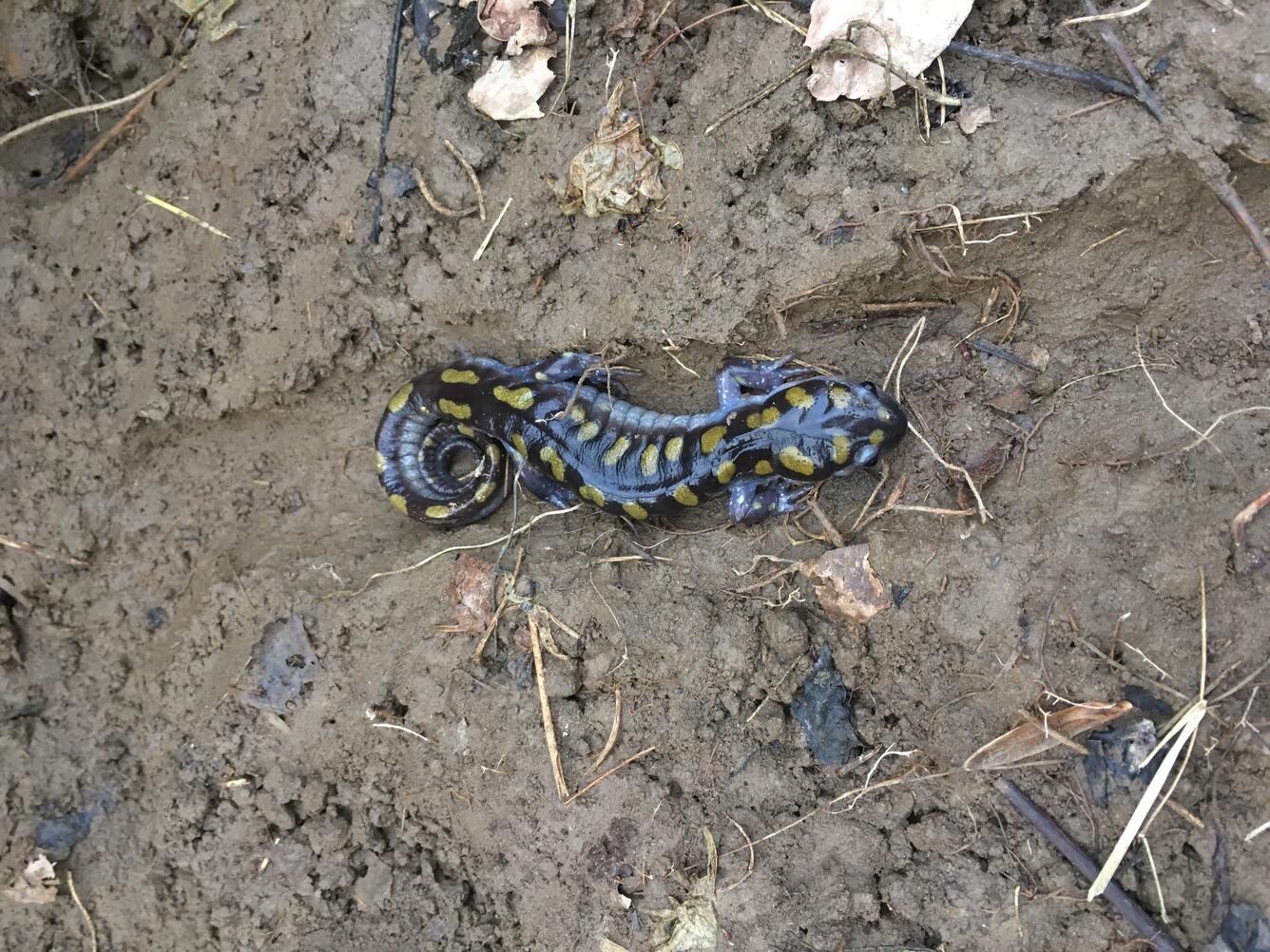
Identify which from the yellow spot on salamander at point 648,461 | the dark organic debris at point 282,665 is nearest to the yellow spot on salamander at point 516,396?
the yellow spot on salamander at point 648,461

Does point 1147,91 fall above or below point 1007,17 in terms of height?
below

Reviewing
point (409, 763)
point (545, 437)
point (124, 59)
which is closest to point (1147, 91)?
point (545, 437)

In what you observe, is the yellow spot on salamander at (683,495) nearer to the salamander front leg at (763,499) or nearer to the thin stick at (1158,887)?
the salamander front leg at (763,499)

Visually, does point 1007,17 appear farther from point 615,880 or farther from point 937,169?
Result: point 615,880

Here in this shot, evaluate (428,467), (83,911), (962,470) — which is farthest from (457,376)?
(83,911)

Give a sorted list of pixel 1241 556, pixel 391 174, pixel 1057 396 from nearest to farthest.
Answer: pixel 1241 556 < pixel 1057 396 < pixel 391 174

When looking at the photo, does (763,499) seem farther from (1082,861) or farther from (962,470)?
(1082,861)
